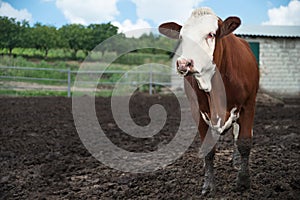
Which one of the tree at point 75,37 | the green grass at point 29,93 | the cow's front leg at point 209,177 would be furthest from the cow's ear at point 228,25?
the tree at point 75,37

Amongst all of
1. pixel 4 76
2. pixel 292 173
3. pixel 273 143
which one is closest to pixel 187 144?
pixel 273 143

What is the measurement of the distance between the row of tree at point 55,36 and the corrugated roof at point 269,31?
4.54 meters

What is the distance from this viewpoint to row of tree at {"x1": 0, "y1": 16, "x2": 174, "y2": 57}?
1942cm

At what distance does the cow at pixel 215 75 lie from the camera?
9.98ft

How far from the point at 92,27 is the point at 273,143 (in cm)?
1899

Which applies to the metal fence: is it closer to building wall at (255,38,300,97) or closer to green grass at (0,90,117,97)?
green grass at (0,90,117,97)

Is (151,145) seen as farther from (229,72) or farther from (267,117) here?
(267,117)

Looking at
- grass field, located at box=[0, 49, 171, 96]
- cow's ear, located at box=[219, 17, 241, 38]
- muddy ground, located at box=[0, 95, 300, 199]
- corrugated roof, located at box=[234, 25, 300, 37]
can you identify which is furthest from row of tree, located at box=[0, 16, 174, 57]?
cow's ear, located at box=[219, 17, 241, 38]

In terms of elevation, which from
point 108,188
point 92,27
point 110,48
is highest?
point 92,27

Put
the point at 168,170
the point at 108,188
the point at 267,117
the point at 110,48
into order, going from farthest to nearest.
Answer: the point at 110,48 → the point at 267,117 → the point at 168,170 → the point at 108,188

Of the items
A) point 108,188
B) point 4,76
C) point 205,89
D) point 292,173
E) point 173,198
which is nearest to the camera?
point 205,89

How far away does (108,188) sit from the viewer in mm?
3902

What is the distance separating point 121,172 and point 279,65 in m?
14.4

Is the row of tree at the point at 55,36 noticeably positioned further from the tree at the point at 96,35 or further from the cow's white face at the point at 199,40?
the cow's white face at the point at 199,40
